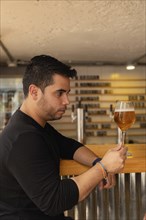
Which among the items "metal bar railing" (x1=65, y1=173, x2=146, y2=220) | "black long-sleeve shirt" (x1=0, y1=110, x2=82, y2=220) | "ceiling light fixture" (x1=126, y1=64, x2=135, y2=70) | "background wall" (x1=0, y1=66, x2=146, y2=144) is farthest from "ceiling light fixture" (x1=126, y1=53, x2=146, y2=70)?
"black long-sleeve shirt" (x1=0, y1=110, x2=82, y2=220)

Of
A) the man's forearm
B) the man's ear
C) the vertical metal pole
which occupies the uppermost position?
the man's ear

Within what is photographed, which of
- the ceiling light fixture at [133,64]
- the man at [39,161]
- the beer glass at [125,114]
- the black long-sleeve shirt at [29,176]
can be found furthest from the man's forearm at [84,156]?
the ceiling light fixture at [133,64]

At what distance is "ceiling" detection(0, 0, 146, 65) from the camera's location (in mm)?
2895

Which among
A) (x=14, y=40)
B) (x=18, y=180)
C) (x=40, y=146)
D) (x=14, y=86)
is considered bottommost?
(x=18, y=180)

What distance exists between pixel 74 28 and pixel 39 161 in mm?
3004

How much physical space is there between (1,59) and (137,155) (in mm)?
4834

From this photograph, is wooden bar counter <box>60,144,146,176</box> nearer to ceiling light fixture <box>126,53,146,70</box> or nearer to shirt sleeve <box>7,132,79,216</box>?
shirt sleeve <box>7,132,79,216</box>

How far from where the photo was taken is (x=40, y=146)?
104 cm

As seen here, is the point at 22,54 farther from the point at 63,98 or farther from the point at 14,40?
the point at 63,98

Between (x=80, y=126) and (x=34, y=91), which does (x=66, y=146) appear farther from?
(x=80, y=126)

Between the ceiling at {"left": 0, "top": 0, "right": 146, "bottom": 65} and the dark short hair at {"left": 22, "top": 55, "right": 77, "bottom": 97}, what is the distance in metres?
1.79

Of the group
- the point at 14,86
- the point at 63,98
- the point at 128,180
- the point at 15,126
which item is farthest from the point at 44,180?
the point at 14,86

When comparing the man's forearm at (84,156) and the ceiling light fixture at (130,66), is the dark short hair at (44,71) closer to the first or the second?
the man's forearm at (84,156)

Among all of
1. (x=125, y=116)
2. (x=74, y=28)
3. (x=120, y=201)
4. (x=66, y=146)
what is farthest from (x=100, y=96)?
(x=125, y=116)
